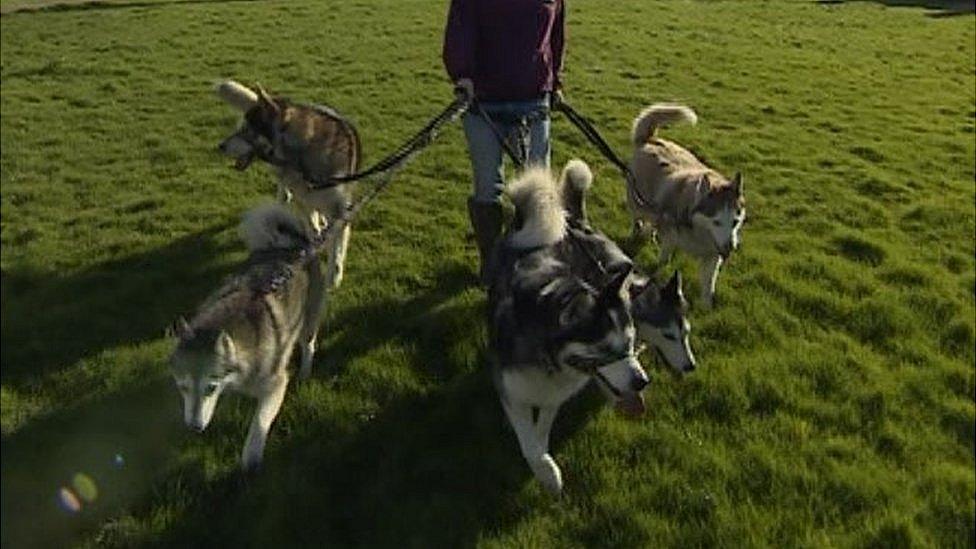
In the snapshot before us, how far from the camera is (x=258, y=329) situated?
165 inches

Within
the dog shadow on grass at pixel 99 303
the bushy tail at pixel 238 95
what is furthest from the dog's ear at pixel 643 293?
the bushy tail at pixel 238 95

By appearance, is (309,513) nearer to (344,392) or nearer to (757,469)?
(344,392)

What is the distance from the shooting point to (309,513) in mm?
→ 4203

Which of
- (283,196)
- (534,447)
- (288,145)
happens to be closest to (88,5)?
(283,196)

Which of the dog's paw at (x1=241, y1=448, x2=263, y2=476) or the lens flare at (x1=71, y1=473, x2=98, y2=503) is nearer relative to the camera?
the lens flare at (x1=71, y1=473, x2=98, y2=503)

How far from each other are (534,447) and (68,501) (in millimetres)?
2130

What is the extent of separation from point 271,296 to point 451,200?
411 cm

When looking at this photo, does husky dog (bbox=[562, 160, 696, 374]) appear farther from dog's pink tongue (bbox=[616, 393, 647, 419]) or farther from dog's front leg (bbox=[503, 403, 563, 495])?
dog's front leg (bbox=[503, 403, 563, 495])

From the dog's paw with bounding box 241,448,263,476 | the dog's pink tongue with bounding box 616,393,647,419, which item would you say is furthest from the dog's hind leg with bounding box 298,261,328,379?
the dog's pink tongue with bounding box 616,393,647,419

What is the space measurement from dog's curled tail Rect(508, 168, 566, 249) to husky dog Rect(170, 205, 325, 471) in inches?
44.0

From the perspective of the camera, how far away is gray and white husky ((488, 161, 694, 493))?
3859 mm

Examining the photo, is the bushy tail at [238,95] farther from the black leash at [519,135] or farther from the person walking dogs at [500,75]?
the black leash at [519,135]

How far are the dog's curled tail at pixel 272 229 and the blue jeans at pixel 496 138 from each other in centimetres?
120

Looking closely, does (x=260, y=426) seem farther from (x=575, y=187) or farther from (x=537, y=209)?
(x=575, y=187)
